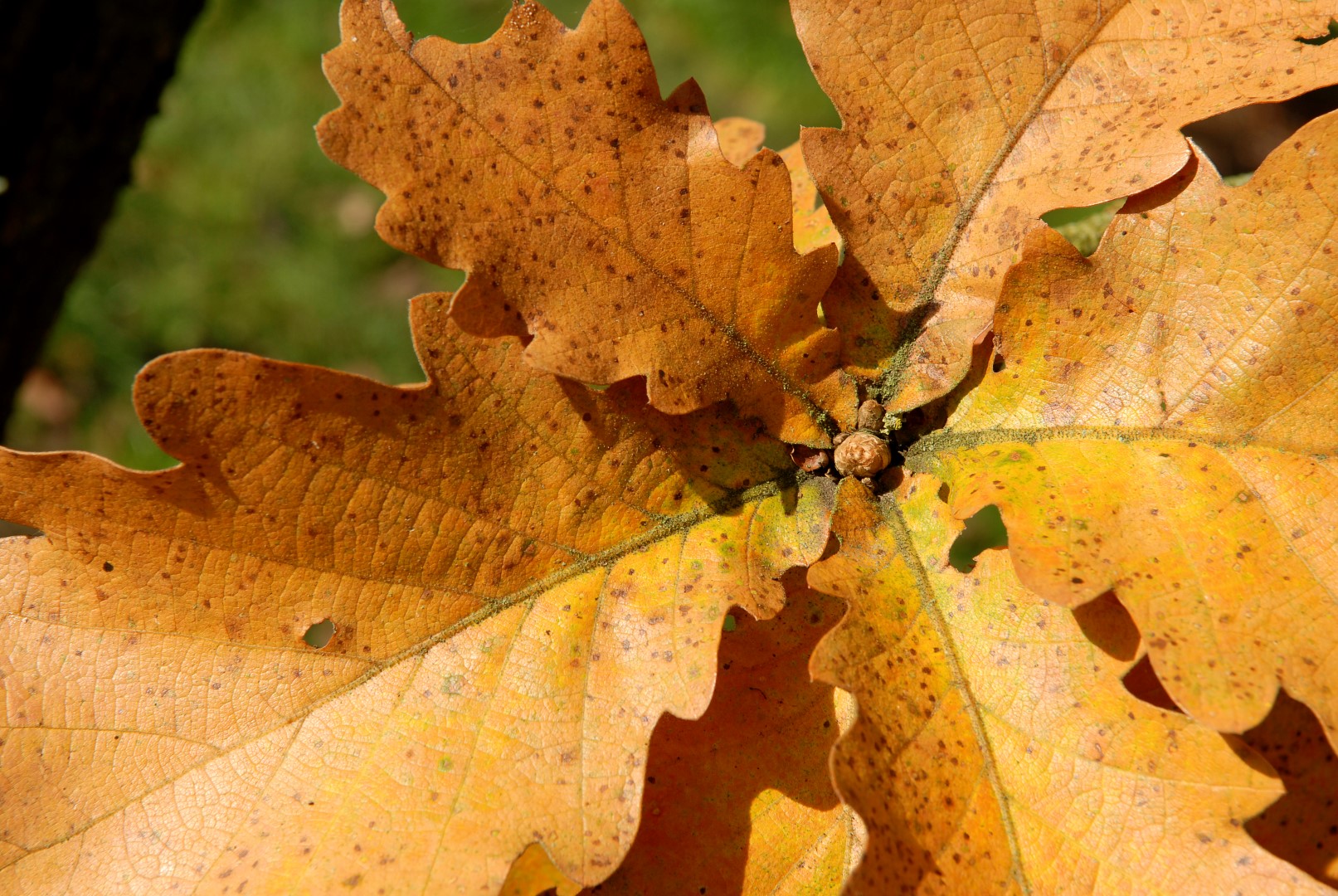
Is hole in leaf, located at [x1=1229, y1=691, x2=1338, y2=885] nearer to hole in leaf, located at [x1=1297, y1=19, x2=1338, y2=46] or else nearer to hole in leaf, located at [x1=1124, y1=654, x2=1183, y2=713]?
hole in leaf, located at [x1=1124, y1=654, x2=1183, y2=713]

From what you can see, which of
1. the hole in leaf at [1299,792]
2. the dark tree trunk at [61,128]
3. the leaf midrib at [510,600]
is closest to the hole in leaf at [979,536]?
the hole in leaf at [1299,792]

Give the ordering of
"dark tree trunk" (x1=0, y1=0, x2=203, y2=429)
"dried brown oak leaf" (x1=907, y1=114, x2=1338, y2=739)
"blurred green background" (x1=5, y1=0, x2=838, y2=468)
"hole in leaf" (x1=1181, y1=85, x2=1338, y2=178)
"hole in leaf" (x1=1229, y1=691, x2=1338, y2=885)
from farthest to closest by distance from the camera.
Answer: "blurred green background" (x1=5, y1=0, x2=838, y2=468) < "hole in leaf" (x1=1181, y1=85, x2=1338, y2=178) < "dark tree trunk" (x1=0, y1=0, x2=203, y2=429) < "hole in leaf" (x1=1229, y1=691, x2=1338, y2=885) < "dried brown oak leaf" (x1=907, y1=114, x2=1338, y2=739)

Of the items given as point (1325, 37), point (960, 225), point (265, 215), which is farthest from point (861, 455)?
point (265, 215)

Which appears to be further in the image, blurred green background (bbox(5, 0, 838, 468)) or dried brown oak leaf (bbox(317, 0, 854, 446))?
blurred green background (bbox(5, 0, 838, 468))

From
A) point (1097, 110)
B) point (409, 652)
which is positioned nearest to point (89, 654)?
point (409, 652)

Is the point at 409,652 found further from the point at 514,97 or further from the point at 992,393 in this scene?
the point at 992,393

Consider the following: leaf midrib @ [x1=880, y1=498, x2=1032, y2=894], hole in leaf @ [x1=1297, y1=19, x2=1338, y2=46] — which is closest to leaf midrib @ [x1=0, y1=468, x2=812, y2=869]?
leaf midrib @ [x1=880, y1=498, x2=1032, y2=894]
